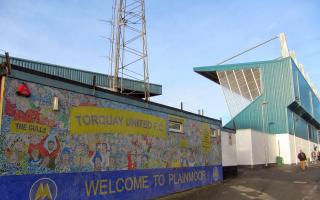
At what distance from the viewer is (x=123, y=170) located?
12688 mm

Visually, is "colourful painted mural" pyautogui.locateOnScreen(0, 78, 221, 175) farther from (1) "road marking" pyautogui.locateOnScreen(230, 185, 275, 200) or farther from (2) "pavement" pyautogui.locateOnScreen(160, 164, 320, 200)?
(1) "road marking" pyautogui.locateOnScreen(230, 185, 275, 200)

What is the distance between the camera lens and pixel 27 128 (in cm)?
913

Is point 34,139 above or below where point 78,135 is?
below

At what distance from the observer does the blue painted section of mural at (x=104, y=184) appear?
348 inches

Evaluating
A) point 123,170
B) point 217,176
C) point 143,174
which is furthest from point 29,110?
point 217,176

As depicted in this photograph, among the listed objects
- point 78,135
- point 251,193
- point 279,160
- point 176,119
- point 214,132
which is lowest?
point 251,193

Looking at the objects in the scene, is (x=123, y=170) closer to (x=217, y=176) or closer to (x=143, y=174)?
(x=143, y=174)

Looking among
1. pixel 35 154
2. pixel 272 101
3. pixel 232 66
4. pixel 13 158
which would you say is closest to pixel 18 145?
pixel 13 158

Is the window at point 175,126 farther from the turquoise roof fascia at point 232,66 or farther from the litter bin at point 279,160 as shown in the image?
the turquoise roof fascia at point 232,66

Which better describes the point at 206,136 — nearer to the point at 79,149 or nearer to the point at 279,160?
the point at 79,149

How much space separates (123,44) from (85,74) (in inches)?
409

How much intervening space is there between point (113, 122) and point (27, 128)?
3723 millimetres

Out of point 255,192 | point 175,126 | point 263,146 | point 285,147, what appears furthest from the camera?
point 285,147

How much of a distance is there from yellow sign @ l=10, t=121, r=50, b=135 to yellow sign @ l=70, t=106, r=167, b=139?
111 cm
